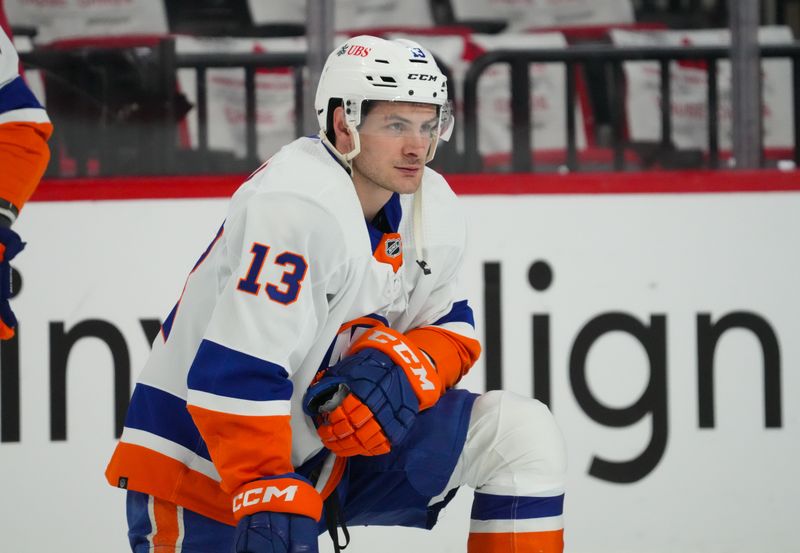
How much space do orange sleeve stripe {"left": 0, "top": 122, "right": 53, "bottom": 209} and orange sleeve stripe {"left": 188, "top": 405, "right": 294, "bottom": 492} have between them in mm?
947

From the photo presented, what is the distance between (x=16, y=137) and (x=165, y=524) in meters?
0.96

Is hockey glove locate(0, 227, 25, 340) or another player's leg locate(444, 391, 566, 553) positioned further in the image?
hockey glove locate(0, 227, 25, 340)

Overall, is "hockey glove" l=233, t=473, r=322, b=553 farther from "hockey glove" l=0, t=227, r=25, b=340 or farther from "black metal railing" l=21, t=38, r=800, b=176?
"black metal railing" l=21, t=38, r=800, b=176

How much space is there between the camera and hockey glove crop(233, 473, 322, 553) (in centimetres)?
182

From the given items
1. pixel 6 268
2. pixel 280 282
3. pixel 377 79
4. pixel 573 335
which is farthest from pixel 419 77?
pixel 573 335

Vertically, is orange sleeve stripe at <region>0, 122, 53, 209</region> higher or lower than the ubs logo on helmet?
lower

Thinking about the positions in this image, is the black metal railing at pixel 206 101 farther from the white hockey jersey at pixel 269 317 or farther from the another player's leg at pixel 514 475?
the another player's leg at pixel 514 475

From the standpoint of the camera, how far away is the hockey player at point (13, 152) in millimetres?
2574

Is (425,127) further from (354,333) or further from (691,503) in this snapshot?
(691,503)

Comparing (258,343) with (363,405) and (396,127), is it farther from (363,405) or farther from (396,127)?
(396,127)

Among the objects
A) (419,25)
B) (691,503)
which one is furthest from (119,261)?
(691,503)

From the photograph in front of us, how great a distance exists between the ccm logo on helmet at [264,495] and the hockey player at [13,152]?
3.09 feet

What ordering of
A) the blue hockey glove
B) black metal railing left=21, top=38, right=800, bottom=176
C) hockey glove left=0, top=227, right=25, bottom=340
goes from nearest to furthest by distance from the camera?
the blue hockey glove
hockey glove left=0, top=227, right=25, bottom=340
black metal railing left=21, top=38, right=800, bottom=176

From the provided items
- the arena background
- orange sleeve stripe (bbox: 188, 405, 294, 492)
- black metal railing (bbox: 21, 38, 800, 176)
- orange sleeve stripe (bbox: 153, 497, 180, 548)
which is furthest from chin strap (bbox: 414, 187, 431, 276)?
black metal railing (bbox: 21, 38, 800, 176)
